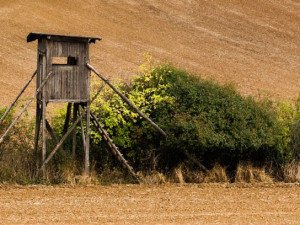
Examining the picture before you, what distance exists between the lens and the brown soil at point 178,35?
32156mm

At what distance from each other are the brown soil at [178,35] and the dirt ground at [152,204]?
15.2 meters

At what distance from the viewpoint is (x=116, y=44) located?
3609 cm

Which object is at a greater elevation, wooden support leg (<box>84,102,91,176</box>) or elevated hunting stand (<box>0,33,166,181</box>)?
elevated hunting stand (<box>0,33,166,181</box>)

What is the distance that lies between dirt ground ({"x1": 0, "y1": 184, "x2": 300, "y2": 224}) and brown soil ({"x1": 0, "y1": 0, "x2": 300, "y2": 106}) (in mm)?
15188

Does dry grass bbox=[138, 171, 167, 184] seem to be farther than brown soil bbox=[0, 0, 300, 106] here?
No

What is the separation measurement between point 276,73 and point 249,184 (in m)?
21.3

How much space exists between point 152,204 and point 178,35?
2831cm

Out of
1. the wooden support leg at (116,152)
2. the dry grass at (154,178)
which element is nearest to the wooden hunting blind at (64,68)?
the wooden support leg at (116,152)

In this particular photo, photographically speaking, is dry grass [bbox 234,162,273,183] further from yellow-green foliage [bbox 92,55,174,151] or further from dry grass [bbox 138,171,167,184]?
yellow-green foliage [bbox 92,55,174,151]

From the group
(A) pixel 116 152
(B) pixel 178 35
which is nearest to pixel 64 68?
(A) pixel 116 152

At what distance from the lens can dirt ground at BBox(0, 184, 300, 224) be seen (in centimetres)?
1101

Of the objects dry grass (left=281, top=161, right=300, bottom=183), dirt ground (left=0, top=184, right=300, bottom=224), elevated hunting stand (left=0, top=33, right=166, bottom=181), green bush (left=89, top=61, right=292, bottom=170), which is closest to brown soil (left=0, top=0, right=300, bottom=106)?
green bush (left=89, top=61, right=292, bottom=170)

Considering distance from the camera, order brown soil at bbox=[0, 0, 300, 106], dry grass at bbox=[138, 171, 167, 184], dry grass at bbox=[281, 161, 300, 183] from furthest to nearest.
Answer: brown soil at bbox=[0, 0, 300, 106] → dry grass at bbox=[281, 161, 300, 183] → dry grass at bbox=[138, 171, 167, 184]

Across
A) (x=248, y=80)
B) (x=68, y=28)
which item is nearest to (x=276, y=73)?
(x=248, y=80)
